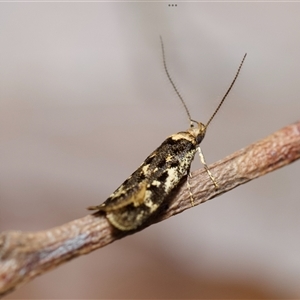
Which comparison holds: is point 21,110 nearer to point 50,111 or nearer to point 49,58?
point 50,111

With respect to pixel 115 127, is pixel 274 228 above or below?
below

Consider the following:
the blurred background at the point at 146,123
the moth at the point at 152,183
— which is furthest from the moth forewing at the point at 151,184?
the blurred background at the point at 146,123

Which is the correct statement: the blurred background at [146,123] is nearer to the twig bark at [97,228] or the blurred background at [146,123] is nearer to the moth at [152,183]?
the moth at [152,183]

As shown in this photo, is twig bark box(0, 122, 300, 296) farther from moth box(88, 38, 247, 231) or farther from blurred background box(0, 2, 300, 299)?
blurred background box(0, 2, 300, 299)

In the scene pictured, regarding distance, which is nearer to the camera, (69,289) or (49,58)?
(69,289)

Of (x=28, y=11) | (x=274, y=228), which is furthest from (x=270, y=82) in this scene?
(x=28, y=11)

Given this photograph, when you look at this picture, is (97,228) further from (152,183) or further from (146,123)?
(146,123)

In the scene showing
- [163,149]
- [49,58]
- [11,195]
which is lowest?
[163,149]

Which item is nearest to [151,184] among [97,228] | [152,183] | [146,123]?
[152,183]
